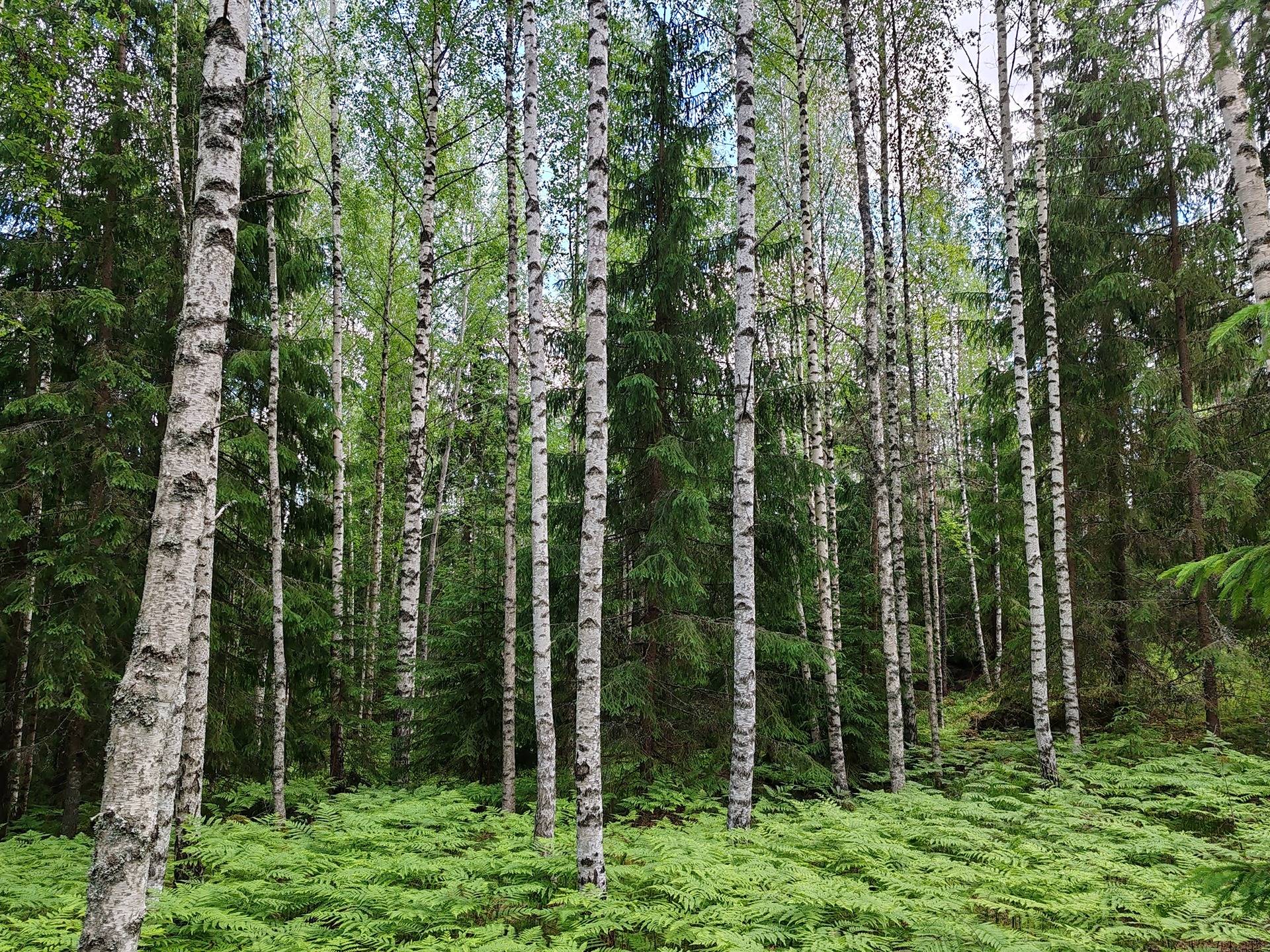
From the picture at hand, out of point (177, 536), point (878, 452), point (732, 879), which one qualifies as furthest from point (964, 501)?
point (177, 536)

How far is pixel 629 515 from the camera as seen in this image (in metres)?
10.7

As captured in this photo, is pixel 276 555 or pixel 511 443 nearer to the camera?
pixel 276 555

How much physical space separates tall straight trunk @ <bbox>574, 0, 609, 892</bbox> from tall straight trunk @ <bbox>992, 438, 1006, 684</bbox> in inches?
436

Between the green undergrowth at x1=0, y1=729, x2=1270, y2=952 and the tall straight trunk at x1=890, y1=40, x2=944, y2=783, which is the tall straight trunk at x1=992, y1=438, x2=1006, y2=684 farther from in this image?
the green undergrowth at x1=0, y1=729, x2=1270, y2=952

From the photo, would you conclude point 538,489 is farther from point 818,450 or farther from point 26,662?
point 26,662

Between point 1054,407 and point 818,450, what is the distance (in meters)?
3.65

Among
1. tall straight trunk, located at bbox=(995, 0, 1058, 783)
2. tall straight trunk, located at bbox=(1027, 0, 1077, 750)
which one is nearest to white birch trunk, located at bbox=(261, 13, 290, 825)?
tall straight trunk, located at bbox=(995, 0, 1058, 783)

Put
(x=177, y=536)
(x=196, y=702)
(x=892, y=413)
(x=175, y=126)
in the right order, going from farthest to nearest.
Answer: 1. (x=892, y=413)
2. (x=175, y=126)
3. (x=196, y=702)
4. (x=177, y=536)

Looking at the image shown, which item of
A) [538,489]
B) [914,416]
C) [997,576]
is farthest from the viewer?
[997,576]

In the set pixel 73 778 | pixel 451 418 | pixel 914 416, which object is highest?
pixel 451 418

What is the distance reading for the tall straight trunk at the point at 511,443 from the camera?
8594 mm

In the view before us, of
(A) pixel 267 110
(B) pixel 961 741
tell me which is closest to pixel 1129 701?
(B) pixel 961 741

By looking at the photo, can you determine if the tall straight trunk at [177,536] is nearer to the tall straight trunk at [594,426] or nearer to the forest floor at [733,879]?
the forest floor at [733,879]

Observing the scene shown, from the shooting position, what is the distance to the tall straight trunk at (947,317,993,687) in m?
19.2
